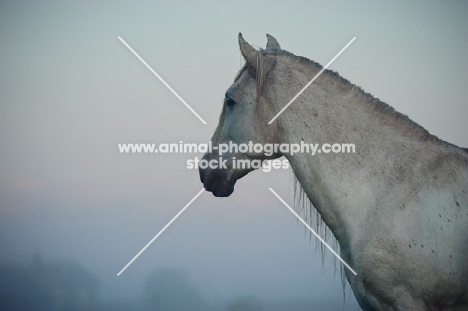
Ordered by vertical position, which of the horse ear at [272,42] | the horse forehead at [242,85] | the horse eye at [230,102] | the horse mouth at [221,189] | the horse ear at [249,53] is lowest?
the horse mouth at [221,189]

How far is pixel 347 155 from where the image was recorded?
4.68m

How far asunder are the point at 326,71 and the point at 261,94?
1.82ft

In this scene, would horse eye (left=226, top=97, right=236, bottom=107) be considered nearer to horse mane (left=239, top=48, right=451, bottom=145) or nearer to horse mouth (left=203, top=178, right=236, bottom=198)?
horse mane (left=239, top=48, right=451, bottom=145)

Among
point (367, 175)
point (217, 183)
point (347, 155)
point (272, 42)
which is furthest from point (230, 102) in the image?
point (367, 175)

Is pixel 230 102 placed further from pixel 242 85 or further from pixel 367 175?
pixel 367 175

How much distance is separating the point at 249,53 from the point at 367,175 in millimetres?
1379

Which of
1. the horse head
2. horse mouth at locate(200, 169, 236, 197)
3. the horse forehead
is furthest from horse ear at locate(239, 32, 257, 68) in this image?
horse mouth at locate(200, 169, 236, 197)

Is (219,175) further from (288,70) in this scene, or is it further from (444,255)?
(444,255)

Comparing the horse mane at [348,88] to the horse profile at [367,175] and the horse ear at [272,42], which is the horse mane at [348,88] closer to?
the horse profile at [367,175]

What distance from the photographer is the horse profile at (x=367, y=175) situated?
13.9 feet

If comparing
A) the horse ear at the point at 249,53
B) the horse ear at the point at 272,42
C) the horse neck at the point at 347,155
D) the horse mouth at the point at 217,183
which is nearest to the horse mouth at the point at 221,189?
the horse mouth at the point at 217,183

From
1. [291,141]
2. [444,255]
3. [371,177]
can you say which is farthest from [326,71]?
[444,255]

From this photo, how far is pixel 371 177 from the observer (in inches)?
180

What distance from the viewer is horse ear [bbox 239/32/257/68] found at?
197 inches
